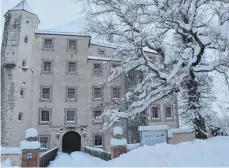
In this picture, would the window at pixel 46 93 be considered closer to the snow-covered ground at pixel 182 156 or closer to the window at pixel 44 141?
the window at pixel 44 141

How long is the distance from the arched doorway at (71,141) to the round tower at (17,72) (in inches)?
197

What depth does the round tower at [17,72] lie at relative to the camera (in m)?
24.3

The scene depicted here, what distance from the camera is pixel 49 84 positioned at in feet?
91.0

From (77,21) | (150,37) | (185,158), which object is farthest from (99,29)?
(77,21)

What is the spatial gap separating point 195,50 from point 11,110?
20556mm

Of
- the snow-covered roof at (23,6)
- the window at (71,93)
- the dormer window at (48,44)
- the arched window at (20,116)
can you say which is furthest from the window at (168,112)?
the snow-covered roof at (23,6)

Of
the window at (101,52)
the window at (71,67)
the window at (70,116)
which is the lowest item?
the window at (70,116)

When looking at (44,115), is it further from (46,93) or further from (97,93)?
Result: (97,93)

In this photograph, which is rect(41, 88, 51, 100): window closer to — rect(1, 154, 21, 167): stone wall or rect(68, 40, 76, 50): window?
rect(68, 40, 76, 50): window

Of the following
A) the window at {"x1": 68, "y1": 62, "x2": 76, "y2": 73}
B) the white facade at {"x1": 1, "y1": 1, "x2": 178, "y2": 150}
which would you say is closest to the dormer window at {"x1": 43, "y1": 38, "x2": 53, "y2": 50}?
the white facade at {"x1": 1, "y1": 1, "x2": 178, "y2": 150}

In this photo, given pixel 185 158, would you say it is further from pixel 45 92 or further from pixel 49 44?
pixel 49 44

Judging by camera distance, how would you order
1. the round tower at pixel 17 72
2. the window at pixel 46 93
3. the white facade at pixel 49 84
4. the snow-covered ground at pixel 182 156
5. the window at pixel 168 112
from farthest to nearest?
the window at pixel 168 112 → the window at pixel 46 93 → the white facade at pixel 49 84 → the round tower at pixel 17 72 → the snow-covered ground at pixel 182 156

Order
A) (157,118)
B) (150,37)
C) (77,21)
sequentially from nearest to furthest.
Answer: (150,37) < (157,118) < (77,21)

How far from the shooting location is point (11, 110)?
24.4 meters
